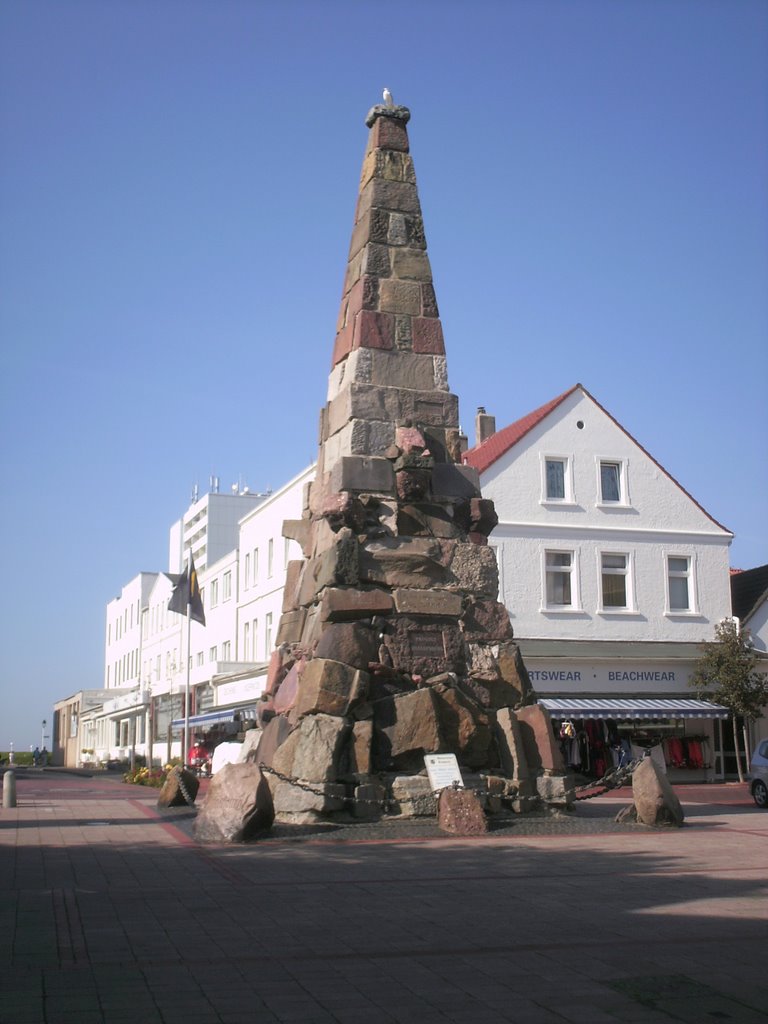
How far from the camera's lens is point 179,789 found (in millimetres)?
16203

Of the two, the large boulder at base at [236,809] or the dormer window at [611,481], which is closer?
the large boulder at base at [236,809]

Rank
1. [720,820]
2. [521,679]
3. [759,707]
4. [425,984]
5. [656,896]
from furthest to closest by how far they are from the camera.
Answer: [759,707], [720,820], [521,679], [656,896], [425,984]

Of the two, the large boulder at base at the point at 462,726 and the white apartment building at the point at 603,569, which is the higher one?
the white apartment building at the point at 603,569

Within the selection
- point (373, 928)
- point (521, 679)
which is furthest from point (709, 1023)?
point (521, 679)

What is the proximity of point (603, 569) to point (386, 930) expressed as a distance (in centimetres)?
2506

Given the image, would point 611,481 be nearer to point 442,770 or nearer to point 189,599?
point 189,599

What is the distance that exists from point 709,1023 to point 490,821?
7.50 m

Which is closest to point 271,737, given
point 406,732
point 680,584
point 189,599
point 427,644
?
point 406,732

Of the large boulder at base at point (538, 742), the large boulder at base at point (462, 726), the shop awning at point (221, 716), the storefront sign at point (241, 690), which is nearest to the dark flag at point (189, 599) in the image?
the storefront sign at point (241, 690)

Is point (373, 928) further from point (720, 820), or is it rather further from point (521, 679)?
point (720, 820)

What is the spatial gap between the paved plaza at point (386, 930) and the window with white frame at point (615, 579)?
19.5 m

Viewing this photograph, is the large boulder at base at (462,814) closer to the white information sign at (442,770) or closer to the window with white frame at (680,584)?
the white information sign at (442,770)

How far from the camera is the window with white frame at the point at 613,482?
1245 inches

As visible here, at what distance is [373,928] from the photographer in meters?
6.86
